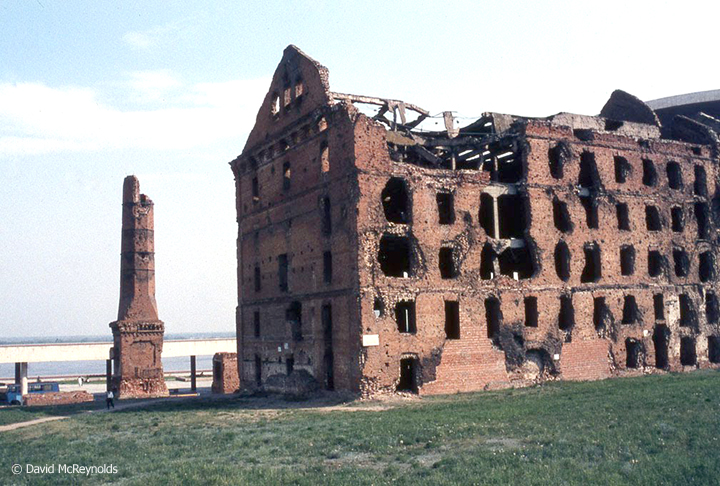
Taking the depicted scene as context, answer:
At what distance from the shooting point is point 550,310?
28094 mm

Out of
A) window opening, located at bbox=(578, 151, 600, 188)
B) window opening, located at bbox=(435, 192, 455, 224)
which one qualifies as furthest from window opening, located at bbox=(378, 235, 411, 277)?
window opening, located at bbox=(578, 151, 600, 188)

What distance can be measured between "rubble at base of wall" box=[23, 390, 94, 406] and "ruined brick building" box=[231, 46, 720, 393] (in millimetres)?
9437

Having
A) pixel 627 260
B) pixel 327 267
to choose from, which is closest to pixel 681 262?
pixel 627 260

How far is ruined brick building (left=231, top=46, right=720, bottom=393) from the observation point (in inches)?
1003

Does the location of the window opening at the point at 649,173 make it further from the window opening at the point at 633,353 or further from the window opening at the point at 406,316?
the window opening at the point at 406,316

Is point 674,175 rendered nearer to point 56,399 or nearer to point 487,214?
point 487,214

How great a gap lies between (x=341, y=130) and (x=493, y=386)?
11.2 meters

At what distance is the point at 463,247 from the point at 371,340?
5.45 m

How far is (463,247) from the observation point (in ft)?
88.1

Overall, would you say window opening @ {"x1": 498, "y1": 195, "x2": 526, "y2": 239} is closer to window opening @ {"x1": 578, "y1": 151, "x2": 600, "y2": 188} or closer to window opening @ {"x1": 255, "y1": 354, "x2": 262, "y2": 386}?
window opening @ {"x1": 578, "y1": 151, "x2": 600, "y2": 188}

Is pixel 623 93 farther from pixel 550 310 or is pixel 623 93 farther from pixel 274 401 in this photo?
pixel 274 401

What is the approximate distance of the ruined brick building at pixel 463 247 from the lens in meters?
25.5

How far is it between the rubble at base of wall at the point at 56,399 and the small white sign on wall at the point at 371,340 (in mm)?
19201

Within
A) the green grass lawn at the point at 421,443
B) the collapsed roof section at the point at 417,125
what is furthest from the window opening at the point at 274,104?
the green grass lawn at the point at 421,443
